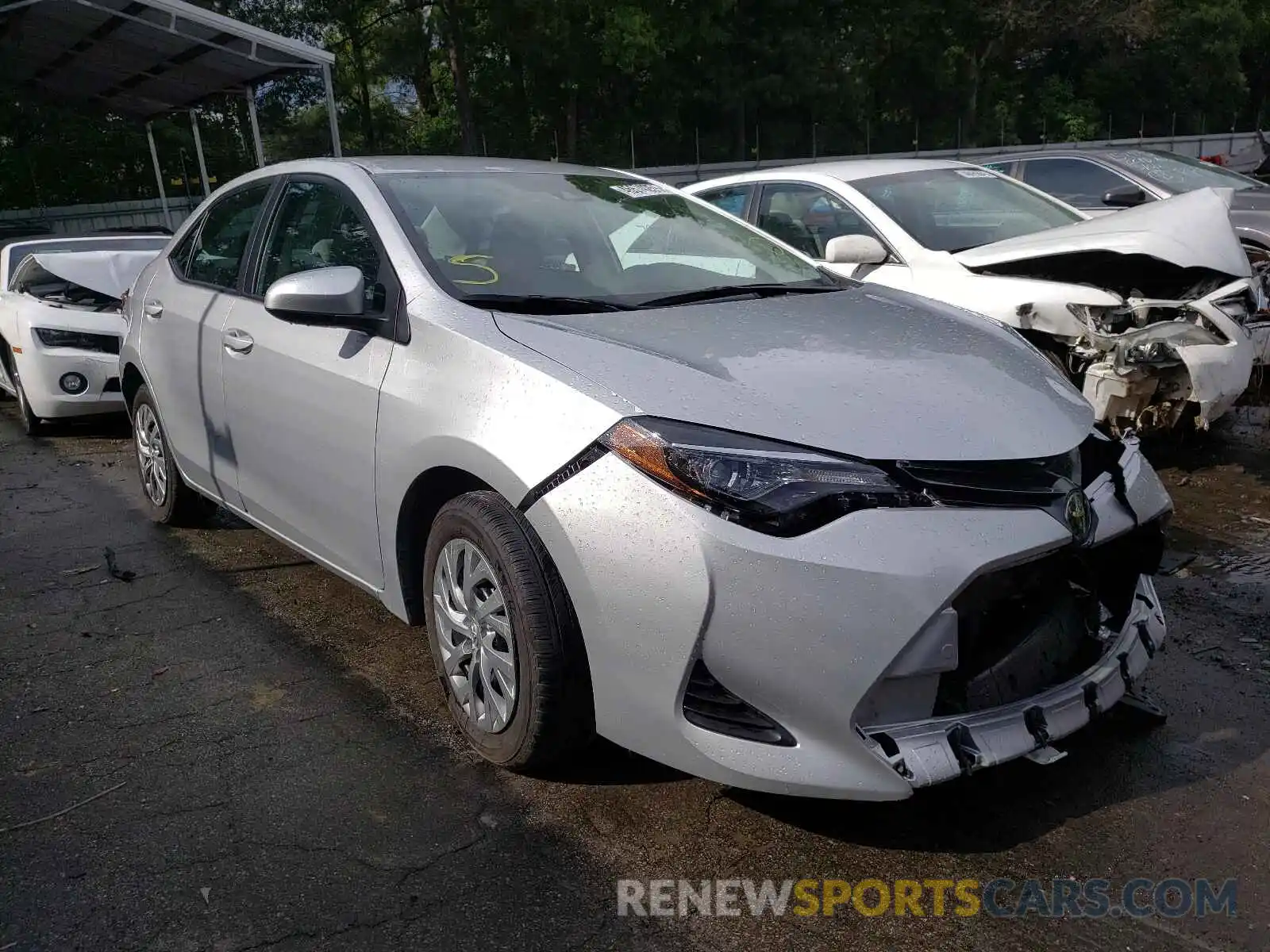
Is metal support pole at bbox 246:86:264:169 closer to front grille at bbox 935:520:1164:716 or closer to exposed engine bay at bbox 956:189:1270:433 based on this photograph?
exposed engine bay at bbox 956:189:1270:433

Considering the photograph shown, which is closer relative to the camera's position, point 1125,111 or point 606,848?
point 606,848

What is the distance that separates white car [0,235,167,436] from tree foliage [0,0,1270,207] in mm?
15320

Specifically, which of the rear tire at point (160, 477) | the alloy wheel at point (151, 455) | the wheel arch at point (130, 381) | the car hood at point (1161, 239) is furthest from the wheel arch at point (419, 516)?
the car hood at point (1161, 239)

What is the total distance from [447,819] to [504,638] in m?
0.47

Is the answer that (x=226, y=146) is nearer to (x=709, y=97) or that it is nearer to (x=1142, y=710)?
(x=709, y=97)

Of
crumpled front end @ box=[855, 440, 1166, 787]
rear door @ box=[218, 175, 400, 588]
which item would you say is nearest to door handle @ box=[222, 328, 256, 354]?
rear door @ box=[218, 175, 400, 588]

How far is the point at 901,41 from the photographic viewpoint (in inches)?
1459

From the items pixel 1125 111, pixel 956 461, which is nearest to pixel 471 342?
pixel 956 461

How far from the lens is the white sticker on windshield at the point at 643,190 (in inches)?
161

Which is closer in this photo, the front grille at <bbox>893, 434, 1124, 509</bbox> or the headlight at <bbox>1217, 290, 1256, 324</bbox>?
the front grille at <bbox>893, 434, 1124, 509</bbox>

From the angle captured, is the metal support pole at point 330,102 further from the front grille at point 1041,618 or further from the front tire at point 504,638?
the front grille at point 1041,618

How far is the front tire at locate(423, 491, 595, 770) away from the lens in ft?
8.57

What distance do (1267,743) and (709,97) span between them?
31660 millimetres

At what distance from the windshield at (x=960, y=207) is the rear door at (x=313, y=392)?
3500 mm
